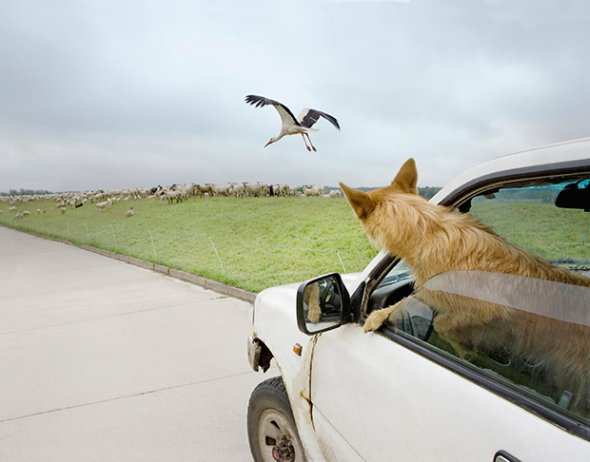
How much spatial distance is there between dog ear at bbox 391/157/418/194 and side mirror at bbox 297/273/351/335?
461 millimetres

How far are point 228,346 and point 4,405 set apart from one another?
2.31m

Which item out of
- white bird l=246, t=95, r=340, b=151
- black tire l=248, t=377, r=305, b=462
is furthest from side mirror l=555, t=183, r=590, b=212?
white bird l=246, t=95, r=340, b=151

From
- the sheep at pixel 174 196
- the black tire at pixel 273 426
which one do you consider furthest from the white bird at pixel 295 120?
the sheep at pixel 174 196

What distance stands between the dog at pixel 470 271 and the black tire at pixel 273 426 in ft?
→ 2.78

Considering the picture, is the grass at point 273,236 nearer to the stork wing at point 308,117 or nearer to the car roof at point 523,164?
the car roof at point 523,164

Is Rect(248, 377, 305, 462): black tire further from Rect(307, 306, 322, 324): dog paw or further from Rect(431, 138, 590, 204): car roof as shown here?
Rect(431, 138, 590, 204): car roof

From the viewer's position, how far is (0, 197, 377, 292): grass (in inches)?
399

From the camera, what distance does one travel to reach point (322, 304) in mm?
1907

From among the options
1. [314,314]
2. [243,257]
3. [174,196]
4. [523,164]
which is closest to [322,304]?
[314,314]

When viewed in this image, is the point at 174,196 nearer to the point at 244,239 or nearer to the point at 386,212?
the point at 244,239

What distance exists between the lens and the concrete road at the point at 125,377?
3.47 meters

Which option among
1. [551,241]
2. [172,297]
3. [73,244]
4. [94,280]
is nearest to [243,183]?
[73,244]

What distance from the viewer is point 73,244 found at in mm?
20953

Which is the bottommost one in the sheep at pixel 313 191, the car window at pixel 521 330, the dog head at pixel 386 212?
the car window at pixel 521 330
